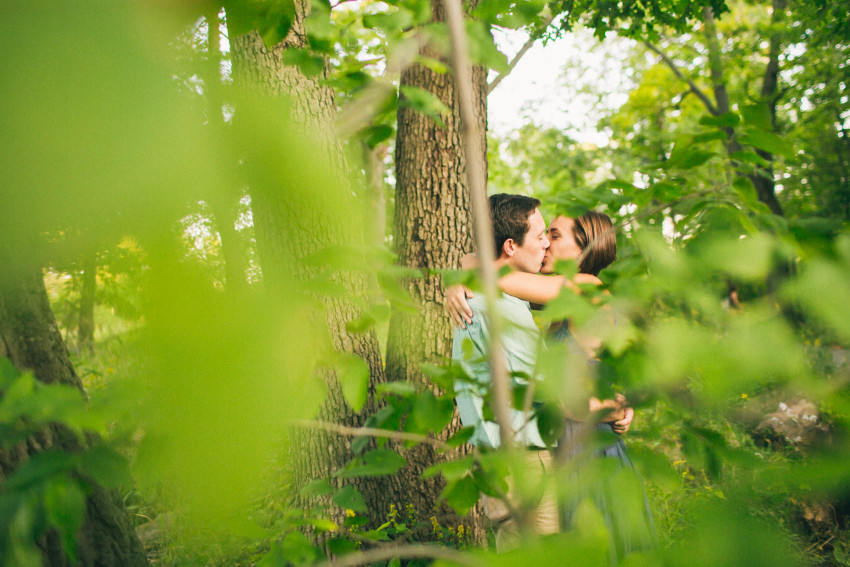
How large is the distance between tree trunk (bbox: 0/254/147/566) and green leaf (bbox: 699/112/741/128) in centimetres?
150

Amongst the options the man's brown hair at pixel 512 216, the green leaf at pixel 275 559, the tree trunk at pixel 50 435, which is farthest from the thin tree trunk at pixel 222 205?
the man's brown hair at pixel 512 216

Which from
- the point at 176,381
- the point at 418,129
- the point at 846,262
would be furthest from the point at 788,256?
the point at 418,129

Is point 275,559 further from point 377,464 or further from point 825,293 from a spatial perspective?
point 825,293

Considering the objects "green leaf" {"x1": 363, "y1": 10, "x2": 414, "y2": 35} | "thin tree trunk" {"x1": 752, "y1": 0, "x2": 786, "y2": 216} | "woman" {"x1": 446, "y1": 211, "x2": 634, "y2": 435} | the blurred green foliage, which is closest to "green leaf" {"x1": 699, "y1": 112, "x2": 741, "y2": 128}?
the blurred green foliage

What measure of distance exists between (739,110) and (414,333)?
221cm

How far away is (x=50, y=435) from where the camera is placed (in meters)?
1.16

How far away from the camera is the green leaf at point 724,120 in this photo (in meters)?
0.64

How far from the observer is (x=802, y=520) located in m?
3.63

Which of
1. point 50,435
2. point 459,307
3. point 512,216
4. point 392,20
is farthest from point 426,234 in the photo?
point 392,20

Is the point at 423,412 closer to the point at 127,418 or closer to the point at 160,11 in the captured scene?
the point at 127,418

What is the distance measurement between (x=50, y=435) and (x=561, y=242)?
1948 mm

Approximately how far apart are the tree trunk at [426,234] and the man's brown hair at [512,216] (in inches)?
24.6

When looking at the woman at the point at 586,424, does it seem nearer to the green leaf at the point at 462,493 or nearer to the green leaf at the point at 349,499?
the green leaf at the point at 462,493

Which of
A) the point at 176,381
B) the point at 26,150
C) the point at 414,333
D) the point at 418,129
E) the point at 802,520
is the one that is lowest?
the point at 802,520
